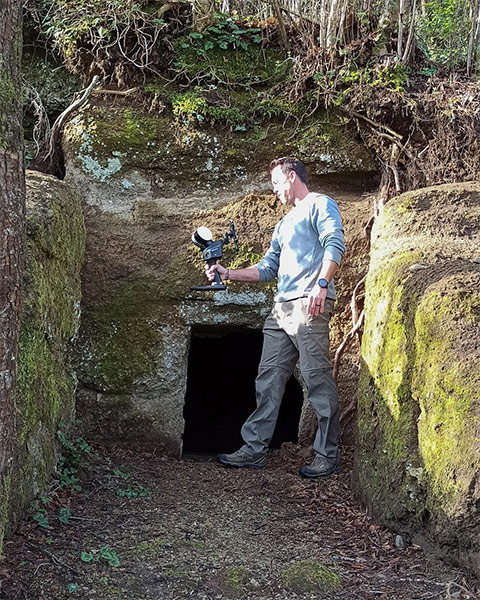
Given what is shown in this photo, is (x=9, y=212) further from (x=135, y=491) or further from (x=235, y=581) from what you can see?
(x=135, y=491)

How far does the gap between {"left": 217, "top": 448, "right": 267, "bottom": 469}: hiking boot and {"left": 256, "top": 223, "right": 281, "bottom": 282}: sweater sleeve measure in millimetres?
1315

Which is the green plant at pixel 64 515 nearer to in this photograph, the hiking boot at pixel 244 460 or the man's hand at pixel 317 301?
the hiking boot at pixel 244 460

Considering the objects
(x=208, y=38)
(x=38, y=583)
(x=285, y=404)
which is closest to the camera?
(x=38, y=583)

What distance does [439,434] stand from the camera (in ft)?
10.4

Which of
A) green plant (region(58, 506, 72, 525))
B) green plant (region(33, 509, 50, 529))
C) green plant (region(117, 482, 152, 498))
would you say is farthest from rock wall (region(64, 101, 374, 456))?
green plant (region(33, 509, 50, 529))

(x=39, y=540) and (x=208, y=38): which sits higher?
(x=208, y=38)

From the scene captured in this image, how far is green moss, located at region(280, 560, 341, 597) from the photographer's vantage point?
2.97 meters

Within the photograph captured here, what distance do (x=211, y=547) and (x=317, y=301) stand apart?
1695 mm

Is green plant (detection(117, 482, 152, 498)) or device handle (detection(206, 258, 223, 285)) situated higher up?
device handle (detection(206, 258, 223, 285))

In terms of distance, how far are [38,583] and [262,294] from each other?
10.1 ft

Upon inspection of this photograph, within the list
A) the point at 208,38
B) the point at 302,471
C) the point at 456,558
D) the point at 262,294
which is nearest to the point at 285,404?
the point at 262,294

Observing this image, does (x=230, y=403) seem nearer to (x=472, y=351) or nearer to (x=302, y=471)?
(x=302, y=471)

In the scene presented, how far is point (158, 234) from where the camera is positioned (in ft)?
18.3

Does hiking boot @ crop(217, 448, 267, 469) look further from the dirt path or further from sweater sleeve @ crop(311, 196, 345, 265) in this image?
sweater sleeve @ crop(311, 196, 345, 265)
